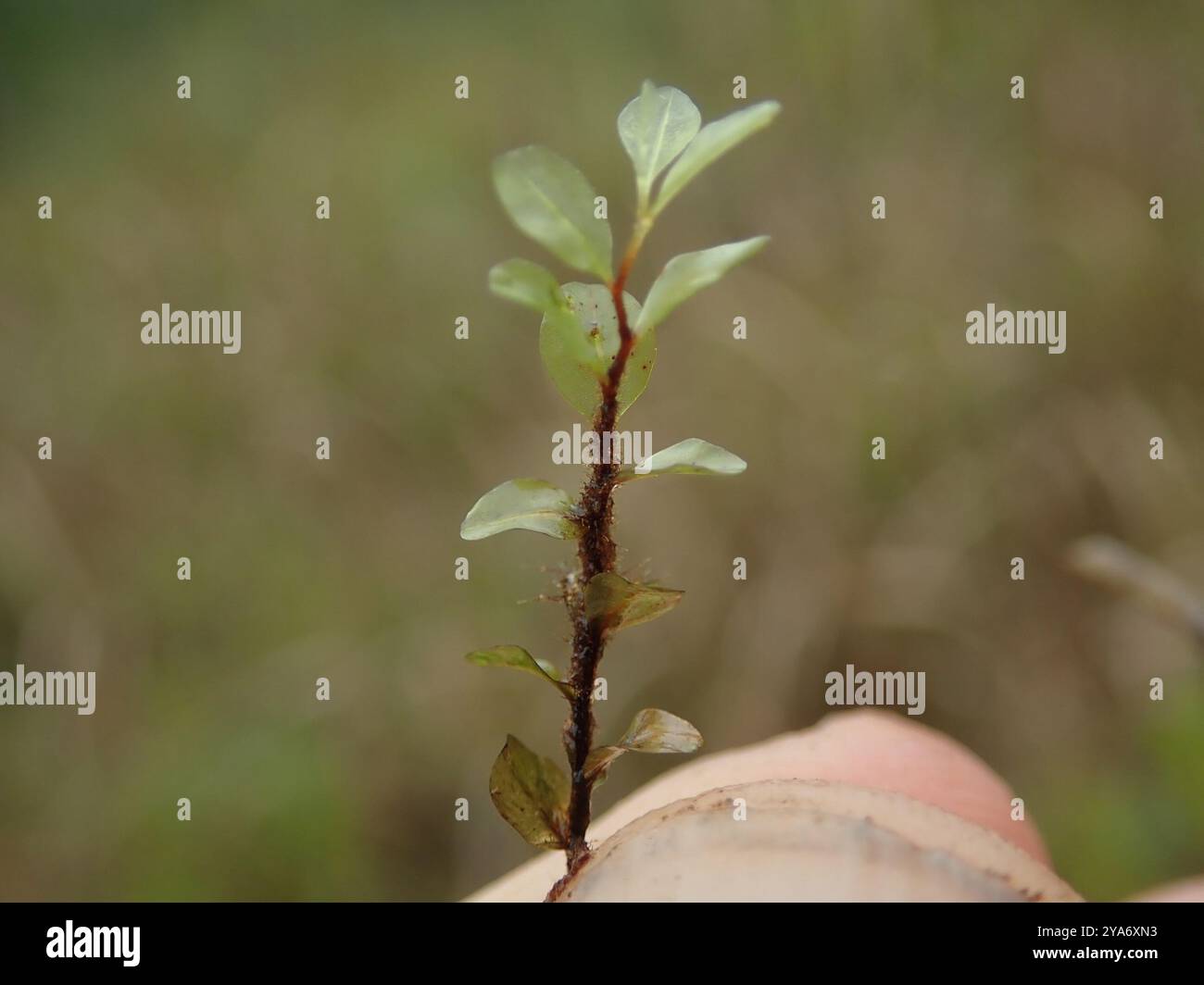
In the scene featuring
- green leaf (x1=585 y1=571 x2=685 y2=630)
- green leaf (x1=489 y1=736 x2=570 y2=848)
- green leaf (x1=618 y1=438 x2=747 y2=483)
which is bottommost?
green leaf (x1=489 y1=736 x2=570 y2=848)

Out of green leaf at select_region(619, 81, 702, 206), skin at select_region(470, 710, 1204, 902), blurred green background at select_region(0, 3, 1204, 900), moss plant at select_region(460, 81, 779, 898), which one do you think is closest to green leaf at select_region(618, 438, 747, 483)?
moss plant at select_region(460, 81, 779, 898)

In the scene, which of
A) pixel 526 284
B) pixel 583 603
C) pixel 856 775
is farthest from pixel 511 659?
pixel 856 775

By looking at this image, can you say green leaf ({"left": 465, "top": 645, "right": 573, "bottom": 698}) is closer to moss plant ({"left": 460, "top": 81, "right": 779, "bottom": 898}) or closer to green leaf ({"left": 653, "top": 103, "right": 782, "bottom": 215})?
moss plant ({"left": 460, "top": 81, "right": 779, "bottom": 898})

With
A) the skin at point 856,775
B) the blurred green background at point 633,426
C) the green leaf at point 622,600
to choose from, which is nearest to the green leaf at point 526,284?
the green leaf at point 622,600

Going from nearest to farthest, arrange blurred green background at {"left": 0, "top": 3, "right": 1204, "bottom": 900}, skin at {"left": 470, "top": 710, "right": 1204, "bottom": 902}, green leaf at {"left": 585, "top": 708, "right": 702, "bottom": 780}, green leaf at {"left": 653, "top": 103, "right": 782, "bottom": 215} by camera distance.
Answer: green leaf at {"left": 653, "top": 103, "right": 782, "bottom": 215} → green leaf at {"left": 585, "top": 708, "right": 702, "bottom": 780} → skin at {"left": 470, "top": 710, "right": 1204, "bottom": 902} → blurred green background at {"left": 0, "top": 3, "right": 1204, "bottom": 900}

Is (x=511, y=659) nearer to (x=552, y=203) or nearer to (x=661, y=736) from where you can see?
(x=661, y=736)

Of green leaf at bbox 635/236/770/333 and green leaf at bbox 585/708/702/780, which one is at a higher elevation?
green leaf at bbox 635/236/770/333

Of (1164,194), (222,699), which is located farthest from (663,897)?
(1164,194)
